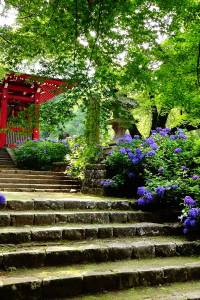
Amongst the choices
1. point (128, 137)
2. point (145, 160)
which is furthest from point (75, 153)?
point (145, 160)

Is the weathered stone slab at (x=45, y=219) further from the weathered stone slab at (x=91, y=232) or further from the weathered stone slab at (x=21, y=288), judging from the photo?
the weathered stone slab at (x=21, y=288)

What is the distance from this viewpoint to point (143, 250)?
3.32m

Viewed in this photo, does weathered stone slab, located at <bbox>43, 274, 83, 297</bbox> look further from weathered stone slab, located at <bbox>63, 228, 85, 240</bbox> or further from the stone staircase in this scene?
weathered stone slab, located at <bbox>63, 228, 85, 240</bbox>

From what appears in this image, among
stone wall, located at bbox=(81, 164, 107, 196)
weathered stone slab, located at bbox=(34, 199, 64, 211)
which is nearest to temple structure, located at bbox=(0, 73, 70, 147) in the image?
stone wall, located at bbox=(81, 164, 107, 196)

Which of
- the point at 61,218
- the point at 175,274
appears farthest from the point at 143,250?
the point at 61,218

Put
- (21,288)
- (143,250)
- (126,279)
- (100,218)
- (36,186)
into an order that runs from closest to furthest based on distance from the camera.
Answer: (21,288)
(126,279)
(143,250)
(100,218)
(36,186)

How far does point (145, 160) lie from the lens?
5.29m

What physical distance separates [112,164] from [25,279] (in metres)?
3.60

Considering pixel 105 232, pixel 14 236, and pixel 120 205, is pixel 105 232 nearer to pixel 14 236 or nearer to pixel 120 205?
pixel 120 205

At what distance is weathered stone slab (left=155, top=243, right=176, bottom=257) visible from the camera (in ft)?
11.3

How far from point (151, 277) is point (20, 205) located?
213cm

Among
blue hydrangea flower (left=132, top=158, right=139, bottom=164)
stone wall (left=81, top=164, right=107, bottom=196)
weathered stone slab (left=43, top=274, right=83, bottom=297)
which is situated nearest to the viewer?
weathered stone slab (left=43, top=274, right=83, bottom=297)

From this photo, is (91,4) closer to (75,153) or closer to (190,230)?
(190,230)

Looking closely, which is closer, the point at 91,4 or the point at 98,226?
the point at 91,4
